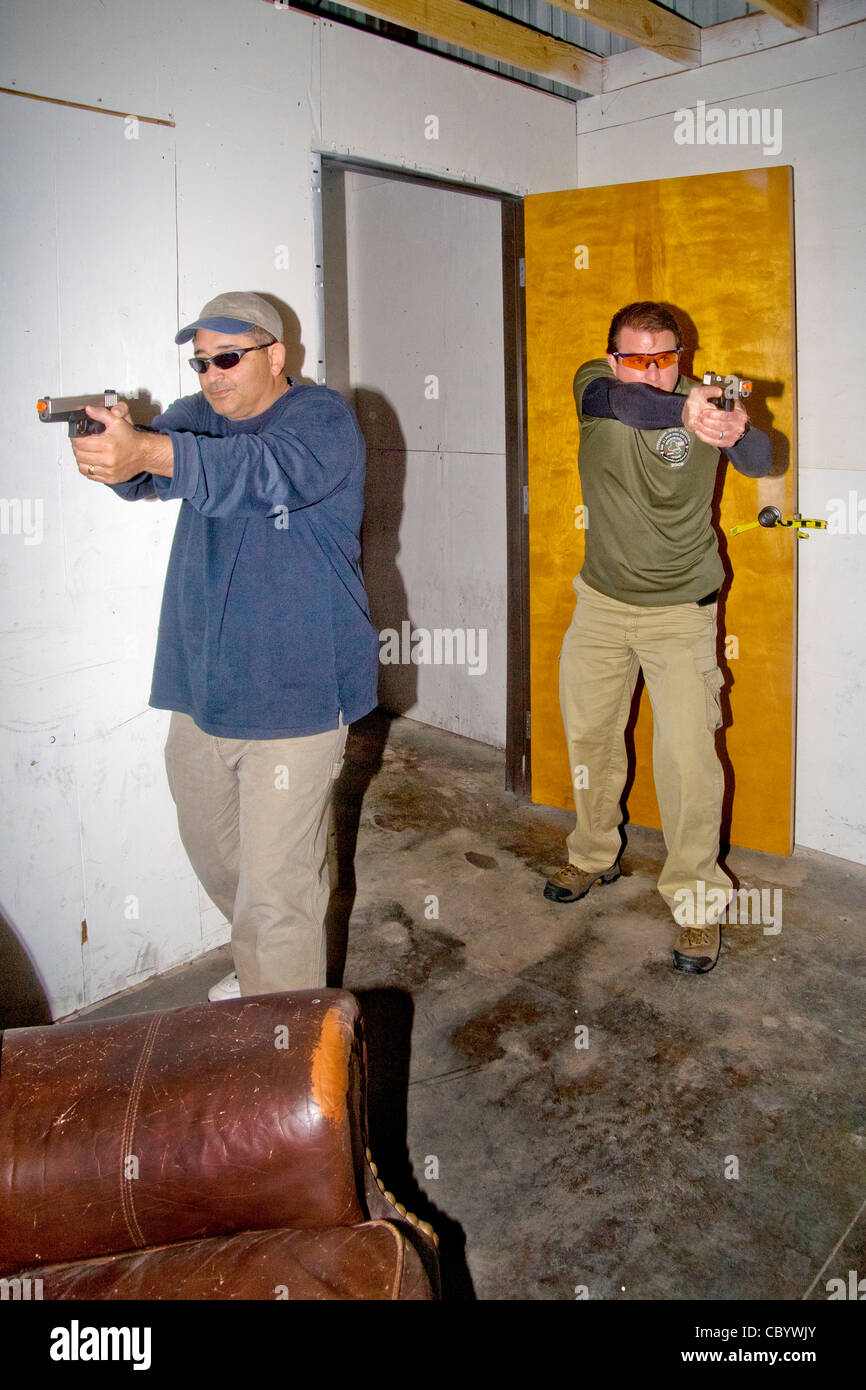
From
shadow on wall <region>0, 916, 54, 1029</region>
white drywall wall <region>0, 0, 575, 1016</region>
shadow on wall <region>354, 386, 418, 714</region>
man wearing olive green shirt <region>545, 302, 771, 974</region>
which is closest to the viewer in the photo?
white drywall wall <region>0, 0, 575, 1016</region>

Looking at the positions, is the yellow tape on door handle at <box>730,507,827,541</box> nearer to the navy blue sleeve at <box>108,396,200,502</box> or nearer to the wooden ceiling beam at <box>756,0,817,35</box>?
the wooden ceiling beam at <box>756,0,817,35</box>

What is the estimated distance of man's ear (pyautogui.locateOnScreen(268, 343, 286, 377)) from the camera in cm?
214

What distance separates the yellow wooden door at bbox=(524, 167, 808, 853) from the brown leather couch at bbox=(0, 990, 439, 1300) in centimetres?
215

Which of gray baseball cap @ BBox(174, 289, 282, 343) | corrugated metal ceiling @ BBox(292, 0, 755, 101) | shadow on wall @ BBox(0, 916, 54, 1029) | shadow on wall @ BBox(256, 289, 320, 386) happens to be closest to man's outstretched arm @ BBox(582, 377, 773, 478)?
shadow on wall @ BBox(256, 289, 320, 386)

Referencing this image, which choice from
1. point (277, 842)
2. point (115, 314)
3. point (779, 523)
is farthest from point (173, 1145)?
point (779, 523)

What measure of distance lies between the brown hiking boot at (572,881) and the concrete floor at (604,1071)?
4cm

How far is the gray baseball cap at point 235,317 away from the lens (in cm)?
206

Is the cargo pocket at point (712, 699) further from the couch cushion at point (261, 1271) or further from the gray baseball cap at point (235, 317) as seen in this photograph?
the couch cushion at point (261, 1271)

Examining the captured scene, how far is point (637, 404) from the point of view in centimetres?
252

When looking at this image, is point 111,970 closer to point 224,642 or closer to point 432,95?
point 224,642

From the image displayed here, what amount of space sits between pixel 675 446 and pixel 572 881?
1.40 meters

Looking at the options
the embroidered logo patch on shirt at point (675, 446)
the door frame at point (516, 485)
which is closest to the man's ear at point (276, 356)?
the embroidered logo patch on shirt at point (675, 446)

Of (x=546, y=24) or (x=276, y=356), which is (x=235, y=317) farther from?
(x=546, y=24)

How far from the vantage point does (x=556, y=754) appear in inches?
152
